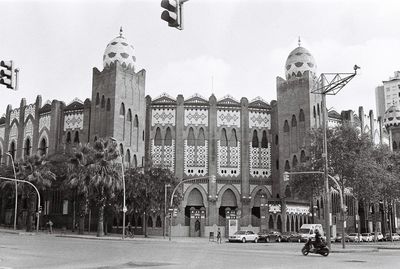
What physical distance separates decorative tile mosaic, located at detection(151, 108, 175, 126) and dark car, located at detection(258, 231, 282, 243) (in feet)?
64.7

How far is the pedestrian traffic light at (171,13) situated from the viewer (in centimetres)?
975

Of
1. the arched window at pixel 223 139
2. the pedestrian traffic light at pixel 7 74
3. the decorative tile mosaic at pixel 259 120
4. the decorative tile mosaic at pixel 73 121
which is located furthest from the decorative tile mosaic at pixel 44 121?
the pedestrian traffic light at pixel 7 74

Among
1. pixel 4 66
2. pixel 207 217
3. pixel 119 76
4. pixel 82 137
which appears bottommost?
pixel 207 217

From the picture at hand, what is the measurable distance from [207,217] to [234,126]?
1200 cm

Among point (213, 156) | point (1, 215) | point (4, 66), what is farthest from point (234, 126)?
point (4, 66)

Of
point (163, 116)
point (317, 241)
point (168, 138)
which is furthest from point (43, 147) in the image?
point (317, 241)

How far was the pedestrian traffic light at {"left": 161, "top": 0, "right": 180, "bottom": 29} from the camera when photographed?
9750 mm

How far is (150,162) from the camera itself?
52.0 m

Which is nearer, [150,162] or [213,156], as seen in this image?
[150,162]

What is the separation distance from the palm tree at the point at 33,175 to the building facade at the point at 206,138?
7.00m

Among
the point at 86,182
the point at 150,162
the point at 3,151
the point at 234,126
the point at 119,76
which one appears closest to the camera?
the point at 86,182

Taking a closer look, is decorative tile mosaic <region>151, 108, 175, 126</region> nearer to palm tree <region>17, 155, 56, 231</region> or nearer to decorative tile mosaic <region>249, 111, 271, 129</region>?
decorative tile mosaic <region>249, 111, 271, 129</region>

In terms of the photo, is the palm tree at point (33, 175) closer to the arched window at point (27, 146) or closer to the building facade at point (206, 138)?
the building facade at point (206, 138)

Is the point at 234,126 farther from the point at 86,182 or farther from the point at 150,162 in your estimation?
the point at 86,182
